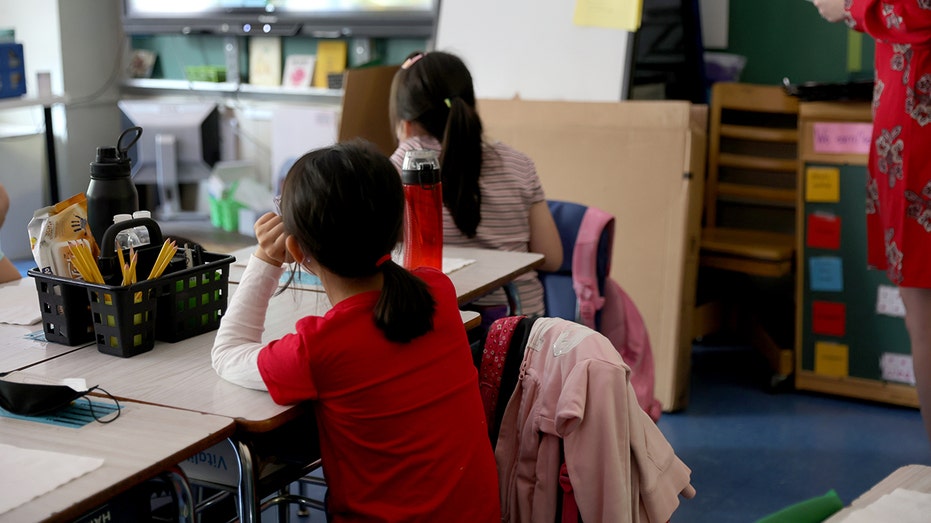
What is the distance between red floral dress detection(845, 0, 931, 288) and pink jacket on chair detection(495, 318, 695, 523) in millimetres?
1338

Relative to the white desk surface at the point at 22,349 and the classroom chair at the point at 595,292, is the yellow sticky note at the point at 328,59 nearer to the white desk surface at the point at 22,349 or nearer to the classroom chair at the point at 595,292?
the classroom chair at the point at 595,292

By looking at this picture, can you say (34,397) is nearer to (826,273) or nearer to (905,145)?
(905,145)

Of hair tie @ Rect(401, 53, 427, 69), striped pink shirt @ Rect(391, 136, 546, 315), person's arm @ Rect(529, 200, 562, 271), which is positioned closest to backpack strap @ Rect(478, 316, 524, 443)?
striped pink shirt @ Rect(391, 136, 546, 315)

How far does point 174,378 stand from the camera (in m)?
1.49

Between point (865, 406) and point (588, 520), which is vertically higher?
point (588, 520)

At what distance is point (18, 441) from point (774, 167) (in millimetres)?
2951

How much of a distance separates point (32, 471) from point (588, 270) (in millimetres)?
1628

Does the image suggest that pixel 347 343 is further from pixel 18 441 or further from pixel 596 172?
pixel 596 172

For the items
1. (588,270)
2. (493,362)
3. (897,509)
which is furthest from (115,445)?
(588,270)

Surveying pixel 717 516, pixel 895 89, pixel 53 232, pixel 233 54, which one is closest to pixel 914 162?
pixel 895 89

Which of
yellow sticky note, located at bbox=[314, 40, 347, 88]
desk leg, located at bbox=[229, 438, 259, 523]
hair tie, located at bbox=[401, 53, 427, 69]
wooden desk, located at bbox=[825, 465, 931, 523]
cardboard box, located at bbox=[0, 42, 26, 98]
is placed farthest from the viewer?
yellow sticky note, located at bbox=[314, 40, 347, 88]

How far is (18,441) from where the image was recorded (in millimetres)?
1250

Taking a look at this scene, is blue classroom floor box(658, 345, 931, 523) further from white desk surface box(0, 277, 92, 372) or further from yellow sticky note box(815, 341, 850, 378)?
white desk surface box(0, 277, 92, 372)

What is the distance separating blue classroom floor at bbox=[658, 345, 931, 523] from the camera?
267 centimetres
